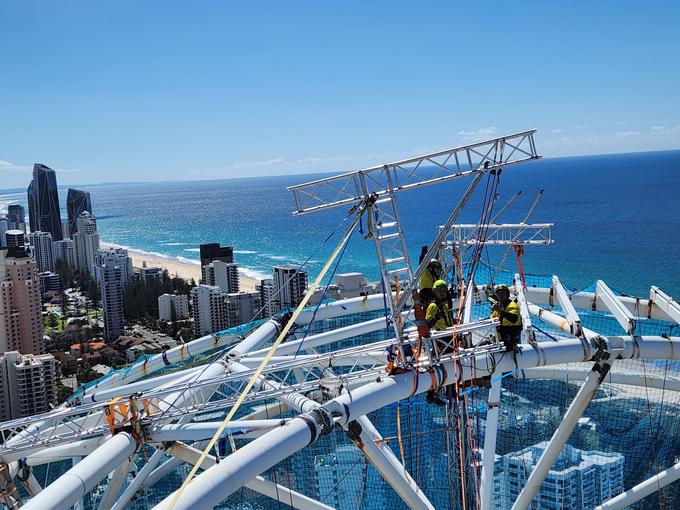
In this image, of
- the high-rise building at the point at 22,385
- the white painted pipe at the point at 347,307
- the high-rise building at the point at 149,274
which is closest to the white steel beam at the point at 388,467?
the white painted pipe at the point at 347,307

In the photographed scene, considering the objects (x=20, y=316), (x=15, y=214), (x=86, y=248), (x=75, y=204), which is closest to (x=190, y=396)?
(x=20, y=316)

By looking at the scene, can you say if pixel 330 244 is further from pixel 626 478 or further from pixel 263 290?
pixel 626 478

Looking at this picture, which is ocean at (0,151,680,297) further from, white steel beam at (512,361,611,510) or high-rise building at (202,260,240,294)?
white steel beam at (512,361,611,510)

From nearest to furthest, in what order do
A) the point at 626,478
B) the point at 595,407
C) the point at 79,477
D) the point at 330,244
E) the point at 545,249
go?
the point at 79,477, the point at 626,478, the point at 595,407, the point at 545,249, the point at 330,244

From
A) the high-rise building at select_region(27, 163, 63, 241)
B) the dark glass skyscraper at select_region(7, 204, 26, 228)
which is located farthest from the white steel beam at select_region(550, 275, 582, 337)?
the dark glass skyscraper at select_region(7, 204, 26, 228)

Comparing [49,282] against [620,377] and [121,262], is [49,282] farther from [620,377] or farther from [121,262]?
[620,377]

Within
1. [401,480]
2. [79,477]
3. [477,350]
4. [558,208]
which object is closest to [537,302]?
[477,350]

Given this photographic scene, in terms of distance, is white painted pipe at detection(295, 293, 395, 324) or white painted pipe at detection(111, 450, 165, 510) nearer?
white painted pipe at detection(111, 450, 165, 510)
